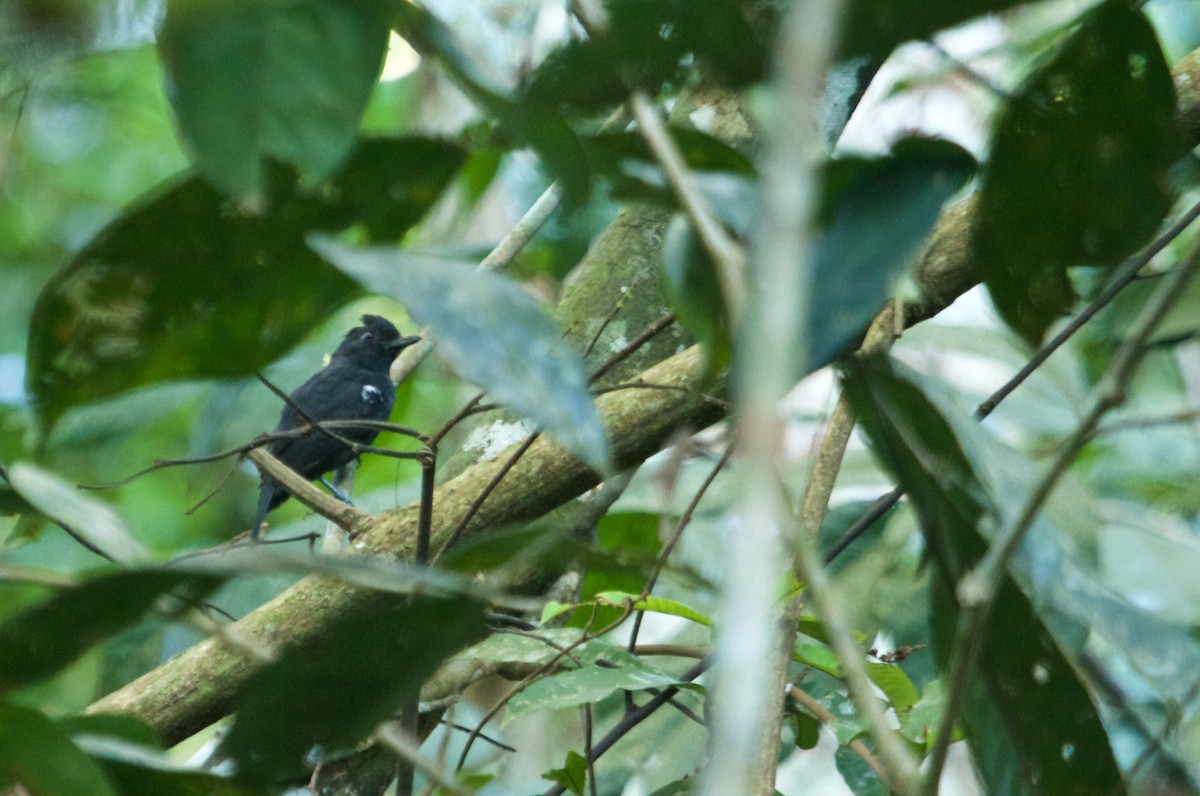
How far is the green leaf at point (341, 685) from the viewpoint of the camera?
0.75 meters

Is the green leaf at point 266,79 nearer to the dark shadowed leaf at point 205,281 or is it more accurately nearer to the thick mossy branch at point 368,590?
the dark shadowed leaf at point 205,281

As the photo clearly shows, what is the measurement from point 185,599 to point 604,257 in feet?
5.52

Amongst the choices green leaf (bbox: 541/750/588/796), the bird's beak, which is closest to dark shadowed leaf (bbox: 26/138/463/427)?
green leaf (bbox: 541/750/588/796)

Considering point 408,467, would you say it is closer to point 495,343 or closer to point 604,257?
point 604,257

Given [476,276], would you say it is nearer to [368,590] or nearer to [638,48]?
[638,48]

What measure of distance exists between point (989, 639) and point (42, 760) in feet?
2.13

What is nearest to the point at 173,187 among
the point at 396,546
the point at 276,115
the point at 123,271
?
the point at 123,271

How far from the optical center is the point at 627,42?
0.71 metres

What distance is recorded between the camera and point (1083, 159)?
2.61ft

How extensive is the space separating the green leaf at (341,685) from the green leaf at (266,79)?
297 millimetres

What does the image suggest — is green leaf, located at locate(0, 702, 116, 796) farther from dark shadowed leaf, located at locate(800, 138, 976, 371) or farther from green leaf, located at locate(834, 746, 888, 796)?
green leaf, located at locate(834, 746, 888, 796)

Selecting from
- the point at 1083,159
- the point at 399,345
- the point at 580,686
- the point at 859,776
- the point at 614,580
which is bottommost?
the point at 859,776

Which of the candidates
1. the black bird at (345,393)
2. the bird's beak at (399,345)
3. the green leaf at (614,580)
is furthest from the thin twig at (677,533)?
the bird's beak at (399,345)

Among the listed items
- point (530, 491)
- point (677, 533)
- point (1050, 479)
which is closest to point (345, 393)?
point (530, 491)
